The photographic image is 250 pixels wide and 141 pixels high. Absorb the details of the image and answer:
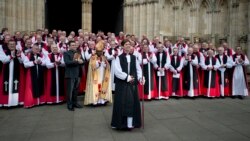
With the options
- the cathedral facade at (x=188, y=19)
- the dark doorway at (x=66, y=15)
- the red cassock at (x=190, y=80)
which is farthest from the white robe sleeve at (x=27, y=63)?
the dark doorway at (x=66, y=15)

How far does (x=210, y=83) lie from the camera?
962 cm

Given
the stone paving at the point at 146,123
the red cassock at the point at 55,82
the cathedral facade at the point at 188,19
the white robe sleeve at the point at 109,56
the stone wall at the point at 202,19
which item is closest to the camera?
the stone paving at the point at 146,123

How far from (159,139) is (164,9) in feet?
40.7

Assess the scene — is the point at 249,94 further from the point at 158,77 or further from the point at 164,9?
the point at 164,9

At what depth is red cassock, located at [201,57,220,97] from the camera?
9.55 metres

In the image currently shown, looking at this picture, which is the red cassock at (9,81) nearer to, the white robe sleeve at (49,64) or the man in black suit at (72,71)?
the white robe sleeve at (49,64)

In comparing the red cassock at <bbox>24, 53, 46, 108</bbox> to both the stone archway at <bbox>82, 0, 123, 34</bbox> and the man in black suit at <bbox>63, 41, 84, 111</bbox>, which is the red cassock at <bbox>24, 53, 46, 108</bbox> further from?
the stone archway at <bbox>82, 0, 123, 34</bbox>

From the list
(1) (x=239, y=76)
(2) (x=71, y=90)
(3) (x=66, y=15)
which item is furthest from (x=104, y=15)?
(2) (x=71, y=90)

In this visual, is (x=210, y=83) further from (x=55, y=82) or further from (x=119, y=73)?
(x=55, y=82)

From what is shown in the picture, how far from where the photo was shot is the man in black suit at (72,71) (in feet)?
24.9

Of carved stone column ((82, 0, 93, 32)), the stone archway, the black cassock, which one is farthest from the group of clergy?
the stone archway

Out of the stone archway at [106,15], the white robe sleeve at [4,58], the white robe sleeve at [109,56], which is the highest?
the stone archway at [106,15]

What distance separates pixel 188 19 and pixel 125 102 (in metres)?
13.1

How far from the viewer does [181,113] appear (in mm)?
7223
